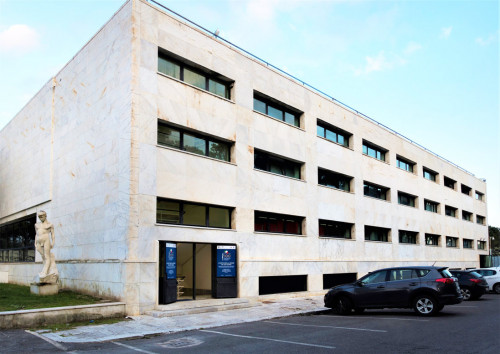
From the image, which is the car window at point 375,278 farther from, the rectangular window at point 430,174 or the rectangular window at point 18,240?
the rectangular window at point 430,174

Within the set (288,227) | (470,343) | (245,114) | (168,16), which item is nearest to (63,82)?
(168,16)

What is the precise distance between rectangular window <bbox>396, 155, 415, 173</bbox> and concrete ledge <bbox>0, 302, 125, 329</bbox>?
25.8m

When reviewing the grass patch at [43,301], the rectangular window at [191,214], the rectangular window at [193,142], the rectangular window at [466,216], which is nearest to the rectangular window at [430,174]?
the rectangular window at [466,216]

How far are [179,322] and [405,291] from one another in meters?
7.13

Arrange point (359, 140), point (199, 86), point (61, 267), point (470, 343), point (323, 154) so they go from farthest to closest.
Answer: point (359, 140) → point (323, 154) → point (61, 267) → point (199, 86) → point (470, 343)

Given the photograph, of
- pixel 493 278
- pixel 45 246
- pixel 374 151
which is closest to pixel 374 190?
pixel 374 151

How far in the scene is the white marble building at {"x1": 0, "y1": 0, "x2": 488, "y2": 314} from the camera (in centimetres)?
1579

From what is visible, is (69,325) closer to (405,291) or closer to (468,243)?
(405,291)

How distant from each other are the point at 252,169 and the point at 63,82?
32.9ft

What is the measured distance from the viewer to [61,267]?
19.9m

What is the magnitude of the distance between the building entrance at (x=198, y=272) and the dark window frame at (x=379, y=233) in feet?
41.6

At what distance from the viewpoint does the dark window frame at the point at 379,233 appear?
28.6 metres

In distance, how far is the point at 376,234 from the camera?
97.5 feet

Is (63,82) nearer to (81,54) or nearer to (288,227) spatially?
(81,54)
